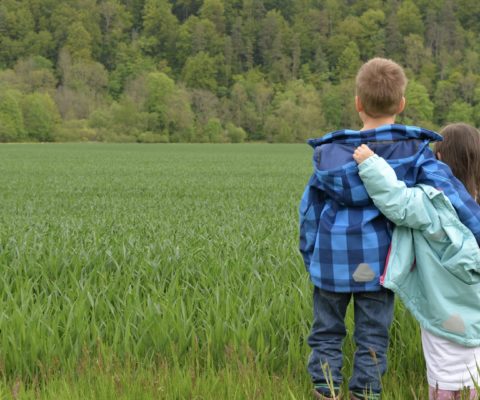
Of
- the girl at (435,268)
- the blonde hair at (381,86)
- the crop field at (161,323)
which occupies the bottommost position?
the crop field at (161,323)

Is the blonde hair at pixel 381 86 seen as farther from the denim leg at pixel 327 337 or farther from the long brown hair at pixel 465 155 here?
the denim leg at pixel 327 337

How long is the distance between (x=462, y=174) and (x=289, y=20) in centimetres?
19798

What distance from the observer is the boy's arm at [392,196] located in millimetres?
2586

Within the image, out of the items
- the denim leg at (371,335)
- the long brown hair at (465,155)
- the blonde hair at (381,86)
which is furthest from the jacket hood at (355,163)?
the denim leg at (371,335)

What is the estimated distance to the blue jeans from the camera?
2.80m

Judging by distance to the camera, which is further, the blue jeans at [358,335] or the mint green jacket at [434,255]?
the blue jeans at [358,335]

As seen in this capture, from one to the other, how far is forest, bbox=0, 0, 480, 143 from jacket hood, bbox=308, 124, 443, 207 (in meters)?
93.1

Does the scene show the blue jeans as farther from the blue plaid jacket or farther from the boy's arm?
the boy's arm

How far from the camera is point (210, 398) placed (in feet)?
9.25

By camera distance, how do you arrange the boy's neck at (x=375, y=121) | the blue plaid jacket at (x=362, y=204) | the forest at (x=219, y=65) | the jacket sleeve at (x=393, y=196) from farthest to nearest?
1. the forest at (x=219, y=65)
2. the boy's neck at (x=375, y=121)
3. the blue plaid jacket at (x=362, y=204)
4. the jacket sleeve at (x=393, y=196)

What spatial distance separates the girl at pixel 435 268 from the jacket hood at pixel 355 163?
0.08 m

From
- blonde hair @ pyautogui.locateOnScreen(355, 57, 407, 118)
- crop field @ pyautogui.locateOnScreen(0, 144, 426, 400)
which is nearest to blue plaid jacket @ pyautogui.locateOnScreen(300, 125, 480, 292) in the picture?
blonde hair @ pyautogui.locateOnScreen(355, 57, 407, 118)

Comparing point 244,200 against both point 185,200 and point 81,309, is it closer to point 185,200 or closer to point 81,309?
point 185,200

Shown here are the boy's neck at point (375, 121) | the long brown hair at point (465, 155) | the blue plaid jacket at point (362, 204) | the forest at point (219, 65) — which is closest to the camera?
the blue plaid jacket at point (362, 204)
